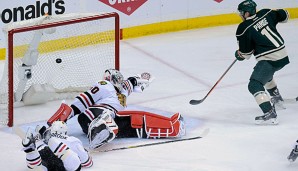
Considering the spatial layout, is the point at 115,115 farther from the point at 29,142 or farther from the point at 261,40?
the point at 261,40

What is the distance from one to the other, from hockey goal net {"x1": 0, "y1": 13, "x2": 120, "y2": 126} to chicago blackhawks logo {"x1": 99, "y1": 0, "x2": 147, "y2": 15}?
4.48ft

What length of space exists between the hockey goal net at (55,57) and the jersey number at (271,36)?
1096 millimetres

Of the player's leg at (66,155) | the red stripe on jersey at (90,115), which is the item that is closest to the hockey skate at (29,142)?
the player's leg at (66,155)

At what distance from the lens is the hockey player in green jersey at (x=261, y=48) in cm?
721

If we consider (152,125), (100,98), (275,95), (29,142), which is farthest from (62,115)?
(275,95)

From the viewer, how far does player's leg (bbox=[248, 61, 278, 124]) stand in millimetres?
7195

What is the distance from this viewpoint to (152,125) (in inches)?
269

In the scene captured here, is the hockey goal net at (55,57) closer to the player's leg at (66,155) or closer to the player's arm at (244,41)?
the player's arm at (244,41)

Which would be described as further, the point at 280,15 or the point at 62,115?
the point at 280,15

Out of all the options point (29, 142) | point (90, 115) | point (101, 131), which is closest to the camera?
point (29, 142)

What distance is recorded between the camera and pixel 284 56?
7.34m

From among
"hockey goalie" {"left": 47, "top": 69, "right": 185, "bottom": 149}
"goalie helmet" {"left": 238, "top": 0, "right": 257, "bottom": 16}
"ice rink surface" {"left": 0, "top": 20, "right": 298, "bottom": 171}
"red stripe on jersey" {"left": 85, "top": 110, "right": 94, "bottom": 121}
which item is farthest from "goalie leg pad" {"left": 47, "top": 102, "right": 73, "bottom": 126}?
"goalie helmet" {"left": 238, "top": 0, "right": 257, "bottom": 16}

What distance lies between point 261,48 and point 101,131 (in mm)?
1416

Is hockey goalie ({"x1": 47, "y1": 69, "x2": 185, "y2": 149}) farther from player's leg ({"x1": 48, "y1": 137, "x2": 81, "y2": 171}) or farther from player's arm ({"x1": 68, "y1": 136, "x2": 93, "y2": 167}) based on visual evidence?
player's leg ({"x1": 48, "y1": 137, "x2": 81, "y2": 171})
